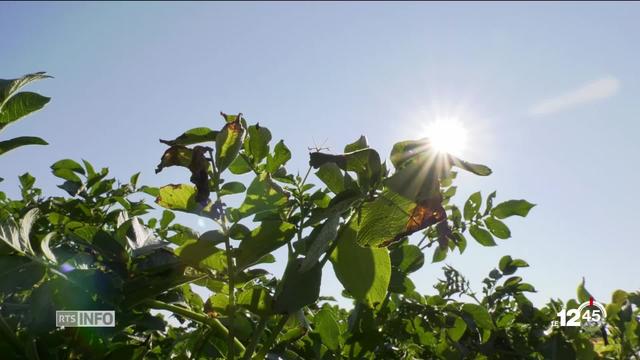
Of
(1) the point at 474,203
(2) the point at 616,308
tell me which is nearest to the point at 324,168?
(1) the point at 474,203

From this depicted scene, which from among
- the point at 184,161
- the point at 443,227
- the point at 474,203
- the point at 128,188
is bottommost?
the point at 184,161

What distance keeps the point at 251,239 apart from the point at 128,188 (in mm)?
1719

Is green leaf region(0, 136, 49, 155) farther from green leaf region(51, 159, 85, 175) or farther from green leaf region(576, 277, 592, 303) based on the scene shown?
green leaf region(576, 277, 592, 303)

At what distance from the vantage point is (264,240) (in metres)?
1.04

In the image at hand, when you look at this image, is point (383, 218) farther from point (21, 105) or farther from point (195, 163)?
point (21, 105)

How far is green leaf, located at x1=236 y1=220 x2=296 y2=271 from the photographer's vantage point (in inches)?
40.8

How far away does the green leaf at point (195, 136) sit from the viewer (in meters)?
1.05

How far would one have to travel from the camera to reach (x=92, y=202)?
2098 mm

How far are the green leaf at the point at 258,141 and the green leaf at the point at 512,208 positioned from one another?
1217 mm

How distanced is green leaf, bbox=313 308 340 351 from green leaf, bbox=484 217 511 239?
1.00 metres

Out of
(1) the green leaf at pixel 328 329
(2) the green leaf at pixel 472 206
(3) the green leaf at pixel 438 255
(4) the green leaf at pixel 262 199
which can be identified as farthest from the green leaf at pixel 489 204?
(4) the green leaf at pixel 262 199

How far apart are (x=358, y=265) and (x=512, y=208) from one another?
1.29 metres

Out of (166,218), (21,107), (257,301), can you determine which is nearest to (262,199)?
(257,301)

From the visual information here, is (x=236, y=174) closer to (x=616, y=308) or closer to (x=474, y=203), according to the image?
(x=474, y=203)
